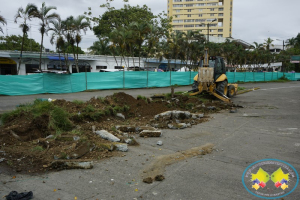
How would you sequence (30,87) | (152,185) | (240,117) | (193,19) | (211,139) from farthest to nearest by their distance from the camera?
(193,19) → (30,87) → (240,117) → (211,139) → (152,185)

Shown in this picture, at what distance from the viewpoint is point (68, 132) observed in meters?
7.20

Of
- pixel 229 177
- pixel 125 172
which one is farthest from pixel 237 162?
pixel 125 172

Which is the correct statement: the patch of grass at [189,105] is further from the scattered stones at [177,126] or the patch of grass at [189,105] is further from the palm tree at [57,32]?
the palm tree at [57,32]

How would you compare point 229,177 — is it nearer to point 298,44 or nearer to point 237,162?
point 237,162

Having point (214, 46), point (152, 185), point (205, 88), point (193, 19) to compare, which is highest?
point (193, 19)

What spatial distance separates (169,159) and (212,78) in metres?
9.71

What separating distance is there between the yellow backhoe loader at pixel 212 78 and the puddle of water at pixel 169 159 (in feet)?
26.8

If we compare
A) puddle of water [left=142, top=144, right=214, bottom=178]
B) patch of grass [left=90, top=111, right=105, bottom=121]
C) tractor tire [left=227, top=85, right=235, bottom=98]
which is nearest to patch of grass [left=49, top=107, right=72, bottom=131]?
patch of grass [left=90, top=111, right=105, bottom=121]

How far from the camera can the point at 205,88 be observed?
14.9 meters

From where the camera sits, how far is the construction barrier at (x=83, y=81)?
18.4 meters

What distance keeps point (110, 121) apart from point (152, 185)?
480 cm

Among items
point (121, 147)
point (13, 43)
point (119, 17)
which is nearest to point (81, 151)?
point (121, 147)

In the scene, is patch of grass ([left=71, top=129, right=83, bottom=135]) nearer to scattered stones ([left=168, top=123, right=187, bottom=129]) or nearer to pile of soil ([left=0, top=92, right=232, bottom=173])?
pile of soil ([left=0, top=92, right=232, bottom=173])

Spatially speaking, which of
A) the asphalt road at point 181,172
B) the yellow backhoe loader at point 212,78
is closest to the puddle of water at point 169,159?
the asphalt road at point 181,172
